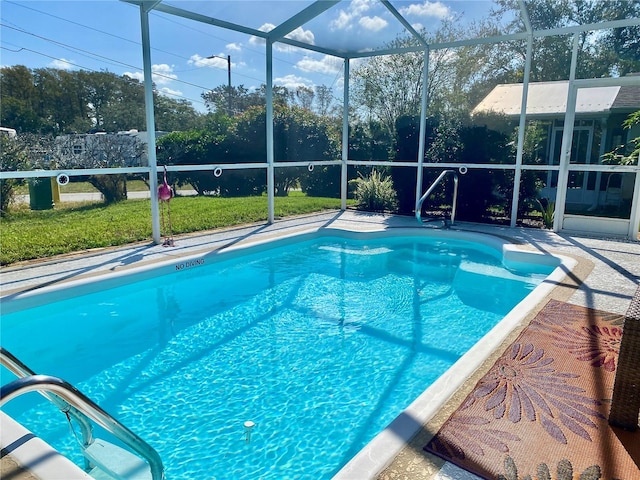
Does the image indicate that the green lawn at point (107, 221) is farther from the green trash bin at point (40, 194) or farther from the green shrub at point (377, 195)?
the green shrub at point (377, 195)

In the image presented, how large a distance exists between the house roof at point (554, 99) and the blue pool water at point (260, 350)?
302 cm

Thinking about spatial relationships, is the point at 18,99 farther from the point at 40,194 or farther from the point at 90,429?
the point at 90,429

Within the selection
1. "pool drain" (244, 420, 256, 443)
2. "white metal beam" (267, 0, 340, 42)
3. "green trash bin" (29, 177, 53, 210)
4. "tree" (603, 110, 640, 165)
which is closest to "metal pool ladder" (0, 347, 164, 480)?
"pool drain" (244, 420, 256, 443)

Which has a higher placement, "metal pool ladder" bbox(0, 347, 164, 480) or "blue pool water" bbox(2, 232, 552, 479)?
"metal pool ladder" bbox(0, 347, 164, 480)

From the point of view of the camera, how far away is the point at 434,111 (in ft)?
30.4

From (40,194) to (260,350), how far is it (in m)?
6.39

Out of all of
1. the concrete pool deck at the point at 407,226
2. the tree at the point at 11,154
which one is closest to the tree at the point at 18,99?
the tree at the point at 11,154

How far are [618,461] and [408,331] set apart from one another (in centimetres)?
243

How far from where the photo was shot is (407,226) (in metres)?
8.21

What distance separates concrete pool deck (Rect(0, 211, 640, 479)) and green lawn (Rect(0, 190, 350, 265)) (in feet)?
1.70

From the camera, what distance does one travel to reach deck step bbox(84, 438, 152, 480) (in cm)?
207

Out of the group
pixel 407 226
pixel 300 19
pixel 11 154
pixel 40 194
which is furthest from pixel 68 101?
pixel 407 226

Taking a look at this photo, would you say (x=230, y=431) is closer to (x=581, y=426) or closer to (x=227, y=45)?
(x=581, y=426)

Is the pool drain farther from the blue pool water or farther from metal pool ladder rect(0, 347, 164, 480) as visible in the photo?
metal pool ladder rect(0, 347, 164, 480)
